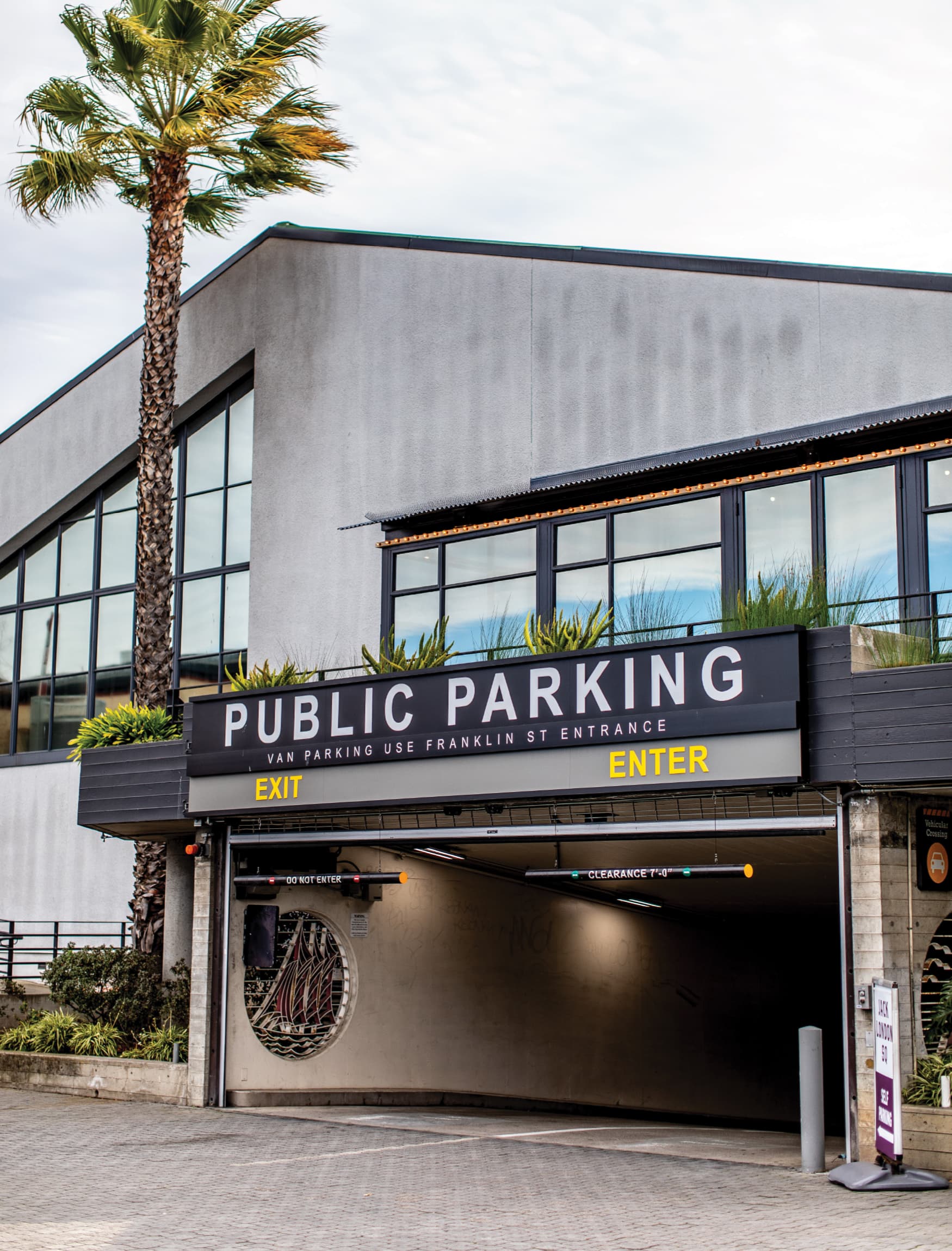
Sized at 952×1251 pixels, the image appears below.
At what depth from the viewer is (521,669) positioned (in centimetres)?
1255

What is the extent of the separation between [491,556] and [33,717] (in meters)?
11.4

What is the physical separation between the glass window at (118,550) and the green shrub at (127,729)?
688 centimetres

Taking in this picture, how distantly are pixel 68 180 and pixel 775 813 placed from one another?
14007 mm

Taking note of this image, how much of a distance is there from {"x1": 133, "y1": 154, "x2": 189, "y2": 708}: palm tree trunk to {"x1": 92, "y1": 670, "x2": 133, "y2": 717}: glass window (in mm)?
4540

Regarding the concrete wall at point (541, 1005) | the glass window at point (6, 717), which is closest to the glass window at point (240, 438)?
the glass window at point (6, 717)

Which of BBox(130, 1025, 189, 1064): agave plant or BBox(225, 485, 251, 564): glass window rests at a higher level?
BBox(225, 485, 251, 564): glass window

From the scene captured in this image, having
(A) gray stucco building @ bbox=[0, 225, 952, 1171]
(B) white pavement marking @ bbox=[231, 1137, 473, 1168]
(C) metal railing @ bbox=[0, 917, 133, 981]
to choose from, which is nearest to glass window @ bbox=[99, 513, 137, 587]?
(A) gray stucco building @ bbox=[0, 225, 952, 1171]

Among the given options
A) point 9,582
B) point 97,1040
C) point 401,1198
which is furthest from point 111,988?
point 9,582

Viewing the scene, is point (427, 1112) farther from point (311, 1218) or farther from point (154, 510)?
point (154, 510)

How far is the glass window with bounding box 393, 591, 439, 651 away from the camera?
56.0 feet

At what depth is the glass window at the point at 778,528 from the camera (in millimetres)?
14227

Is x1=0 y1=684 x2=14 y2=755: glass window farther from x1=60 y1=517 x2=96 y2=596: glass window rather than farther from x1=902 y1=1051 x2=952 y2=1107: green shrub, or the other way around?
x1=902 y1=1051 x2=952 y2=1107: green shrub

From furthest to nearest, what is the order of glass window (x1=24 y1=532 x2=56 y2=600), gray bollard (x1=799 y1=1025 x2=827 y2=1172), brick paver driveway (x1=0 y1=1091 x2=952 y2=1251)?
glass window (x1=24 y1=532 x2=56 y2=600) < gray bollard (x1=799 y1=1025 x2=827 y2=1172) < brick paver driveway (x1=0 y1=1091 x2=952 y2=1251)

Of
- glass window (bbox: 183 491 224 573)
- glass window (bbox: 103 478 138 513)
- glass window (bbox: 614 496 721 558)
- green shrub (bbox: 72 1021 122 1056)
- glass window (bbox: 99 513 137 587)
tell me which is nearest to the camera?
glass window (bbox: 614 496 721 558)
